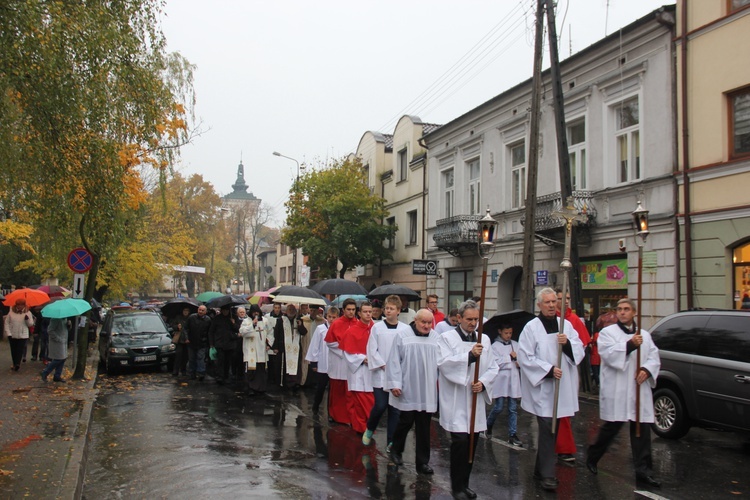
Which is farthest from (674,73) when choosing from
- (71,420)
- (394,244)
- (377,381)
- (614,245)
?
(394,244)

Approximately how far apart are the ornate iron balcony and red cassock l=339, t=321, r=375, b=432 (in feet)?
27.0

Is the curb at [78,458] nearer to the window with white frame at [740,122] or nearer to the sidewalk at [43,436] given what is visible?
the sidewalk at [43,436]

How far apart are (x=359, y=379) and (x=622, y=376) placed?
390 centimetres

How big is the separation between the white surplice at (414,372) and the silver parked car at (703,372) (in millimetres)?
3956

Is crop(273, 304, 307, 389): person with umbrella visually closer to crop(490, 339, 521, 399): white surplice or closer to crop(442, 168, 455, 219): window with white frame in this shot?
crop(490, 339, 521, 399): white surplice

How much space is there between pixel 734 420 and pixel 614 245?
9107 millimetres

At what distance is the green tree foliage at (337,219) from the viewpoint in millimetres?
30047

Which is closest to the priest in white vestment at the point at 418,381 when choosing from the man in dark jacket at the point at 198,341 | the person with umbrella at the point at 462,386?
the person with umbrella at the point at 462,386

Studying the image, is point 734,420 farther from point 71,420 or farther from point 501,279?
point 501,279

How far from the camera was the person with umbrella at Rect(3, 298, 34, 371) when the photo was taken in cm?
1588

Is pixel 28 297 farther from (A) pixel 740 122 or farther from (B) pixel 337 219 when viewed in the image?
(A) pixel 740 122

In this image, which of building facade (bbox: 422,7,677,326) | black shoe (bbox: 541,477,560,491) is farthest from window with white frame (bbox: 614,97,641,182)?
black shoe (bbox: 541,477,560,491)

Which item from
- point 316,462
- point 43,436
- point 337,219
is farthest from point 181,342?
point 337,219

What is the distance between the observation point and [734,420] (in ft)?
26.9
